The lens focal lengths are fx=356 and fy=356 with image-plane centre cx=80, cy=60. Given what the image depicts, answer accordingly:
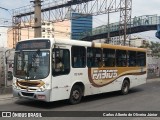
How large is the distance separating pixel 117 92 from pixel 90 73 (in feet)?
14.8

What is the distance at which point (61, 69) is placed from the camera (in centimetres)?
1390

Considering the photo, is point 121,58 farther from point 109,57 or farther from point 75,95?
point 75,95

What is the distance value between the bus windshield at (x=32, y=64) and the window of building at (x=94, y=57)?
275cm

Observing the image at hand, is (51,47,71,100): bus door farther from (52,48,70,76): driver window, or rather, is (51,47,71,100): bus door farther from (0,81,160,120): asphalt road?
(0,81,160,120): asphalt road

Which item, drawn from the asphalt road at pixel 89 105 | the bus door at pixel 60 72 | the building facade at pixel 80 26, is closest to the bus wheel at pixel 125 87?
the asphalt road at pixel 89 105

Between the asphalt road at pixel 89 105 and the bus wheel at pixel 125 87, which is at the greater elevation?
the bus wheel at pixel 125 87

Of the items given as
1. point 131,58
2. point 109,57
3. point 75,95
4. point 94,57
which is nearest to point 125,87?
point 131,58

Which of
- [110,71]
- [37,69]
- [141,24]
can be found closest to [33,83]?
[37,69]

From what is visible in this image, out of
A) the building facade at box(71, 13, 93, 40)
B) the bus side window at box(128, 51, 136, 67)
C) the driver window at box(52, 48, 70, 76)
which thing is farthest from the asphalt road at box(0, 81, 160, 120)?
the building facade at box(71, 13, 93, 40)

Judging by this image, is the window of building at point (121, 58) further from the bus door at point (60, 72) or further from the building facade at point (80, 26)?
the building facade at point (80, 26)

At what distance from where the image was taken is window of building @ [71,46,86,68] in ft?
48.0

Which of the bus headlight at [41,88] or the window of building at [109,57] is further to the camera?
the window of building at [109,57]

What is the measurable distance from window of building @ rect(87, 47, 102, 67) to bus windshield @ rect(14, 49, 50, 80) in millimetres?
2753

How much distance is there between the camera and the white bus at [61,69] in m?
13.4
